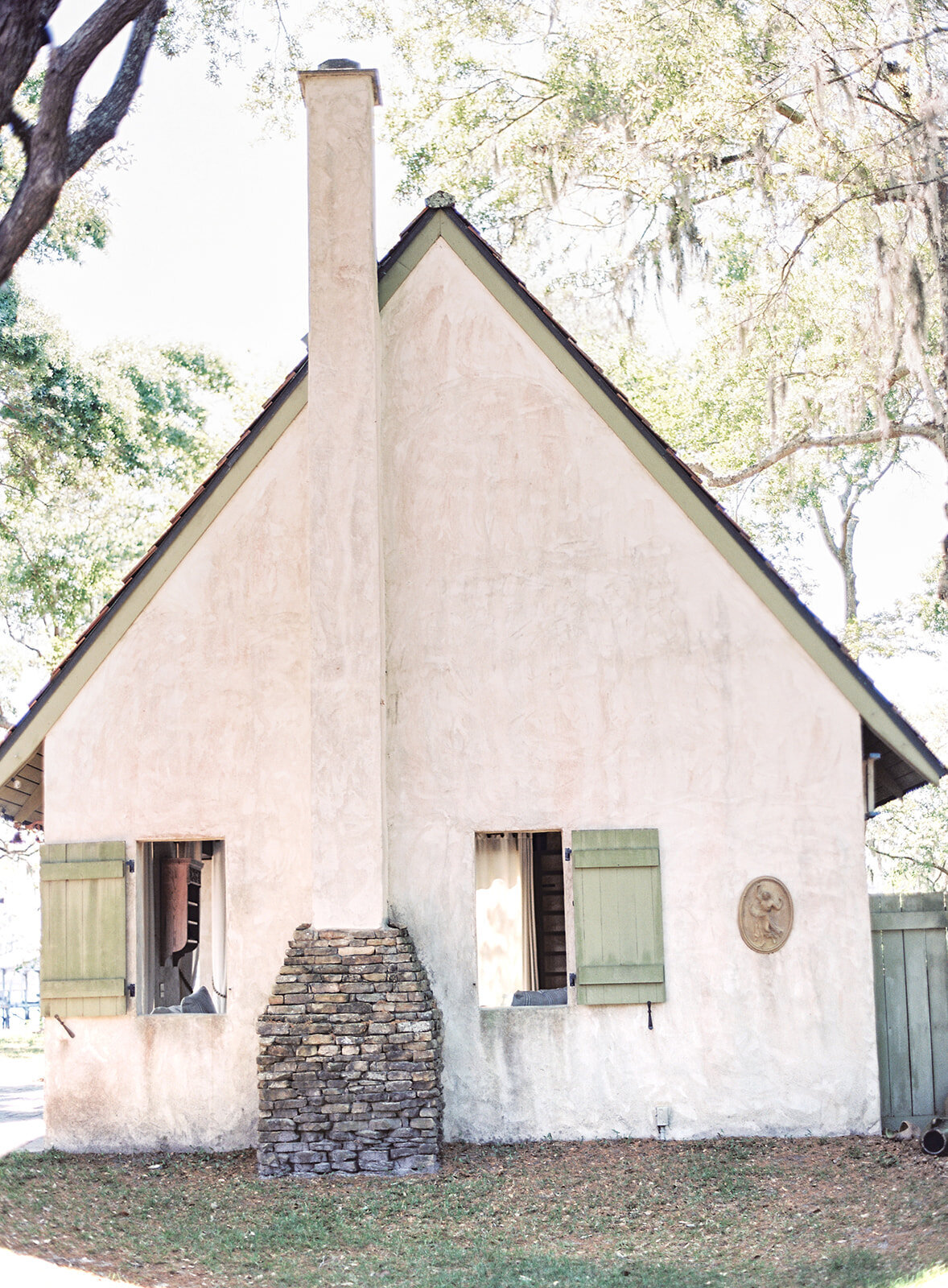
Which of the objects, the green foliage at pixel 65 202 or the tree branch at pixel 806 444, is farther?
the tree branch at pixel 806 444

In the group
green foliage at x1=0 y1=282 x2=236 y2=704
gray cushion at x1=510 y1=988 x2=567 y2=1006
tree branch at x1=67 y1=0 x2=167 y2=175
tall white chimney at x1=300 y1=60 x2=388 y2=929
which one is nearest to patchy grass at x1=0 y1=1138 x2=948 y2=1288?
tall white chimney at x1=300 y1=60 x2=388 y2=929

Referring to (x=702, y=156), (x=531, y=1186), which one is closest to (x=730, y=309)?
(x=702, y=156)

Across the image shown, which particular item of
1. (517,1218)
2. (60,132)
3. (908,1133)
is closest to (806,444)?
(908,1133)

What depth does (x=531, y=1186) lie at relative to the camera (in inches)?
341

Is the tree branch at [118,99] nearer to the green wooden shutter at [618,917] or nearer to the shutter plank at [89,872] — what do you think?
the shutter plank at [89,872]

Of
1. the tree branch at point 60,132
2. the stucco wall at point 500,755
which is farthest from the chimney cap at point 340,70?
the stucco wall at point 500,755

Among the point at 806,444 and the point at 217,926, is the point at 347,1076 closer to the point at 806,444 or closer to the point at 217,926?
the point at 217,926

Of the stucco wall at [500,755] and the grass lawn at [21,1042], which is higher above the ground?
the stucco wall at [500,755]

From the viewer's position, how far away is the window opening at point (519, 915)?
14.6 m

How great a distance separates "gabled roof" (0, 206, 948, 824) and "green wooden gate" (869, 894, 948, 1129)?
46.0 inches

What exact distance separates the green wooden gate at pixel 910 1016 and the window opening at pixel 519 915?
4913 millimetres

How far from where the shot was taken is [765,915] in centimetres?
975

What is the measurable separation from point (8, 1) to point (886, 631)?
16615 millimetres

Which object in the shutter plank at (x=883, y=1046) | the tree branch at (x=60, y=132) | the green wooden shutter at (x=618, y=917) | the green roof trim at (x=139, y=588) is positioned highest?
the tree branch at (x=60, y=132)
